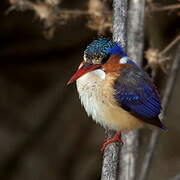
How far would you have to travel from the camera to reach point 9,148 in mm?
7070

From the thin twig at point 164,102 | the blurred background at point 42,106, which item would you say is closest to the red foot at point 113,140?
the thin twig at point 164,102

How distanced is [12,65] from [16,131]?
2.38 feet

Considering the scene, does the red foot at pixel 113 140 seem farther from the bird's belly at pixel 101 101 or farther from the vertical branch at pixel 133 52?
the vertical branch at pixel 133 52

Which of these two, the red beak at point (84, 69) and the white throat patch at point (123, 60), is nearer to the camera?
the red beak at point (84, 69)

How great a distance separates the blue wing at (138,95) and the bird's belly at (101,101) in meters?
0.07

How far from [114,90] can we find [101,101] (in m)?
0.12

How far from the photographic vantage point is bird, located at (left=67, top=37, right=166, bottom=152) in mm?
4156

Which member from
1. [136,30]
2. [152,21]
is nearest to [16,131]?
[152,21]

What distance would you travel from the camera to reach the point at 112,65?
4250 millimetres

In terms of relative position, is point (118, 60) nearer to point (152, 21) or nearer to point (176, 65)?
point (176, 65)

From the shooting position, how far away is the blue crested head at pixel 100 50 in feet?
13.5

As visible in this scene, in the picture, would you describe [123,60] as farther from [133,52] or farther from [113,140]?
[133,52]

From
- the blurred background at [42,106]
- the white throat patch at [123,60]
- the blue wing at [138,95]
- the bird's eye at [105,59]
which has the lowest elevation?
the blurred background at [42,106]

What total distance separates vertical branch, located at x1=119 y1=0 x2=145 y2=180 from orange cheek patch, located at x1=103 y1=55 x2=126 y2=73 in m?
0.76
